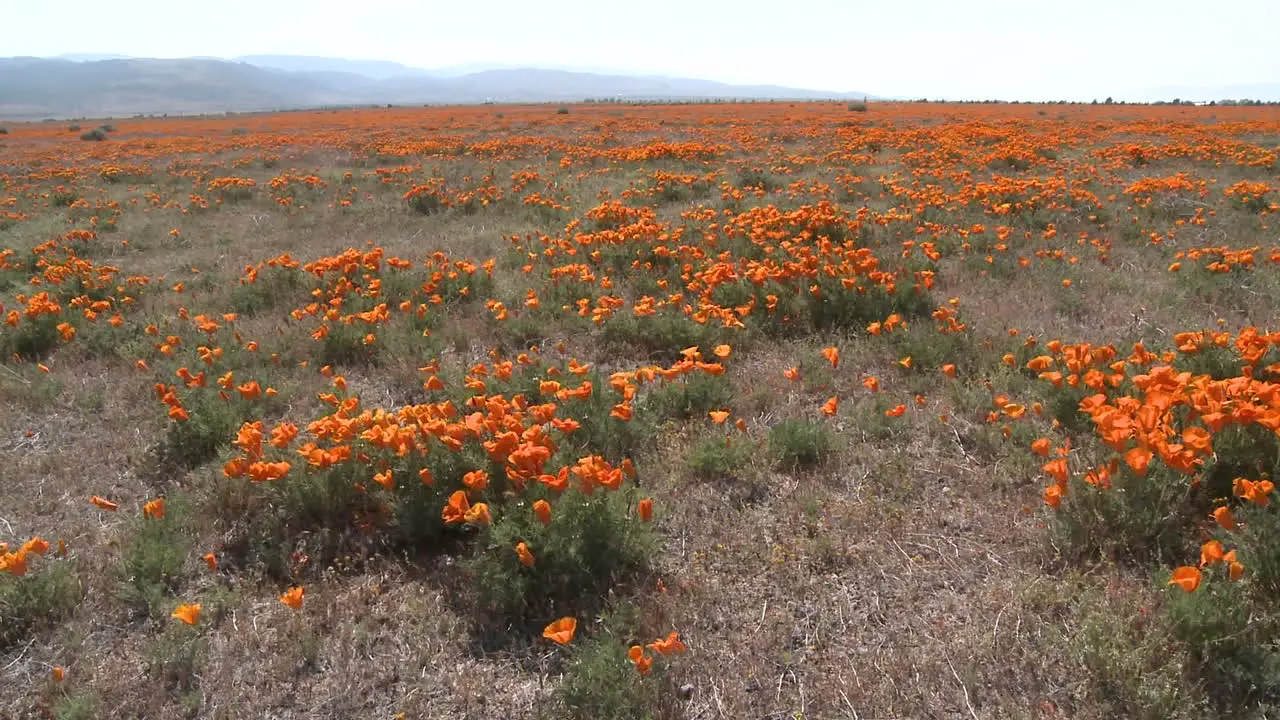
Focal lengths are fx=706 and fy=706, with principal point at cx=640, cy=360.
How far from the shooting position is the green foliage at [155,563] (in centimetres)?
321

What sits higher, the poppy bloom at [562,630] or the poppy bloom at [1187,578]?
the poppy bloom at [1187,578]

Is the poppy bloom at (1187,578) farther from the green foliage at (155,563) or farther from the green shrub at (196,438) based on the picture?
the green shrub at (196,438)

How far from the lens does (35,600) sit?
3.15 meters

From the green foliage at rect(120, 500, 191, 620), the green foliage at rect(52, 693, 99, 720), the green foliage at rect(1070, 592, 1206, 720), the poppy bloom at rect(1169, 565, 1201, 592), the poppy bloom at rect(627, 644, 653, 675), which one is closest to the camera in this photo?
the green foliage at rect(1070, 592, 1206, 720)

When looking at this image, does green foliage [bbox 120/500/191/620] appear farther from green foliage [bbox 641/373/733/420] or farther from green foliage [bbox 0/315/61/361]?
green foliage [bbox 0/315/61/361]

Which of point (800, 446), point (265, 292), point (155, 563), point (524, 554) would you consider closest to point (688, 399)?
point (800, 446)

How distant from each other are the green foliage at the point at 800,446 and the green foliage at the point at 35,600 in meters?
3.53

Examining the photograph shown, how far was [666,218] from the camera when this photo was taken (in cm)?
1020

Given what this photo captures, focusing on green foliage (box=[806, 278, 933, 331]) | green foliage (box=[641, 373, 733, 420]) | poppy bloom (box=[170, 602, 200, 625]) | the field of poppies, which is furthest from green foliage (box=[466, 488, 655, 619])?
green foliage (box=[806, 278, 933, 331])

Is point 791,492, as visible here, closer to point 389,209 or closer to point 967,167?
point 389,209

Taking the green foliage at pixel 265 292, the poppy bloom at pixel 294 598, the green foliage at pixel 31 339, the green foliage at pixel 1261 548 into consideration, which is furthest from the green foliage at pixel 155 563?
the green foliage at pixel 1261 548

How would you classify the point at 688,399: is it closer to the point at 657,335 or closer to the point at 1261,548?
the point at 657,335

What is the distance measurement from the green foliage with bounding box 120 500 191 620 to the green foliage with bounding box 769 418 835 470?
10.2ft

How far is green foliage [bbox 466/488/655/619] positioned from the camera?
9.86 ft
